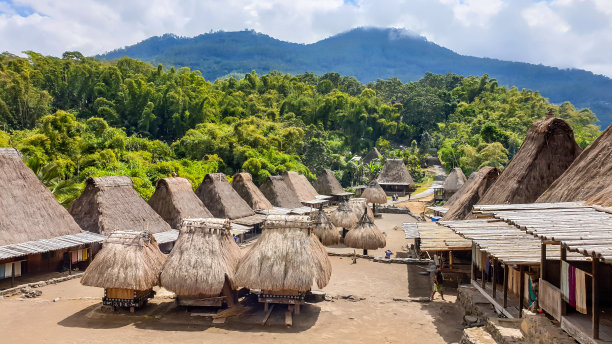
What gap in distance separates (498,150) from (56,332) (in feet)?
125

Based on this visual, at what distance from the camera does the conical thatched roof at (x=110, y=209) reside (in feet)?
58.4

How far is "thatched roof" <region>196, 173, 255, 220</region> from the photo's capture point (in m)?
23.5

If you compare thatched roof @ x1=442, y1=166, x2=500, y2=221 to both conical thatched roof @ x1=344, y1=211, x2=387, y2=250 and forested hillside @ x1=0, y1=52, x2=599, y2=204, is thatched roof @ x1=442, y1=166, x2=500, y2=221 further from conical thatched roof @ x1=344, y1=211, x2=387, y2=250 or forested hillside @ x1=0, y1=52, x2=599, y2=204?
forested hillside @ x1=0, y1=52, x2=599, y2=204

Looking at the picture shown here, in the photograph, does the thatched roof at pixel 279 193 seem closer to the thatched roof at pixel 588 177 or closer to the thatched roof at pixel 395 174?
the thatched roof at pixel 395 174

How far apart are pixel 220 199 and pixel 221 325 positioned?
38.9ft

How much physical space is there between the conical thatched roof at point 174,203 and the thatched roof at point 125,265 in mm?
7004

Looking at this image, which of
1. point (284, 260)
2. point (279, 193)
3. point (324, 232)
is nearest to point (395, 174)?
point (279, 193)

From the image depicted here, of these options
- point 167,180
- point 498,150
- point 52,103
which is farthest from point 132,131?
point 498,150

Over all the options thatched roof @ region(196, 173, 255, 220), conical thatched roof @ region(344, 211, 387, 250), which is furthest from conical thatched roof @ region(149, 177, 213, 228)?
conical thatched roof @ region(344, 211, 387, 250)

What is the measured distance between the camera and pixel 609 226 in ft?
24.5

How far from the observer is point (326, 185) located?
4031 centimetres

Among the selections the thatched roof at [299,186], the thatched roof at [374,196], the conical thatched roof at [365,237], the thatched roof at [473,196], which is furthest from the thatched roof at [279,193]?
the thatched roof at [473,196]

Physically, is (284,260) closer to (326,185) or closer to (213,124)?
(326,185)

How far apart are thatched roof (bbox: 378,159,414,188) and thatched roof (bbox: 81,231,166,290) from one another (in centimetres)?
3603
